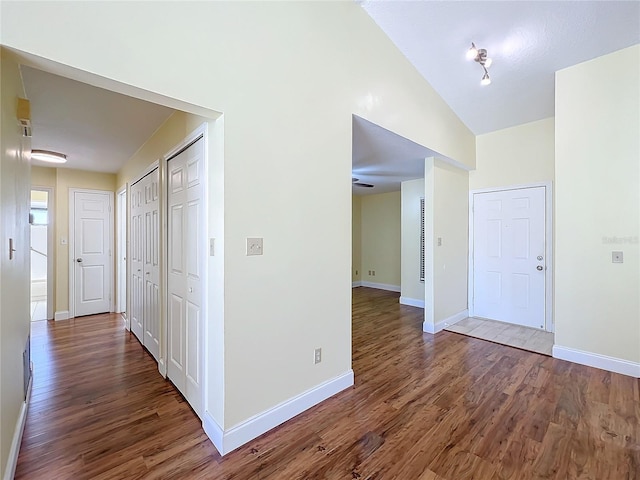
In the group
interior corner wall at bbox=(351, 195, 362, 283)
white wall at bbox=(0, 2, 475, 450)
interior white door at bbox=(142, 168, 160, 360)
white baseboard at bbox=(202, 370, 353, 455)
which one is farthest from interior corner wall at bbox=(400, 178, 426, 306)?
interior white door at bbox=(142, 168, 160, 360)

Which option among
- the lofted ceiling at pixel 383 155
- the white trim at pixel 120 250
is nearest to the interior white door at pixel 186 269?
the lofted ceiling at pixel 383 155

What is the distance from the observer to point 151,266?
3.13m

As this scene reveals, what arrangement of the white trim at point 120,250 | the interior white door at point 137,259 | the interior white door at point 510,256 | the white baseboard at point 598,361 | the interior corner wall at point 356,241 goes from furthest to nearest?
the interior corner wall at point 356,241 → the white trim at point 120,250 → the interior white door at point 510,256 → the interior white door at point 137,259 → the white baseboard at point 598,361

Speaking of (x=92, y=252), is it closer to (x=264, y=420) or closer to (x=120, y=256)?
(x=120, y=256)

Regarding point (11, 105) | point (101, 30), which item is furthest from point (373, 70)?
point (11, 105)

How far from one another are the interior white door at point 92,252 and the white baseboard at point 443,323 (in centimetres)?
533

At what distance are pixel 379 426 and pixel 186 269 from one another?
189cm

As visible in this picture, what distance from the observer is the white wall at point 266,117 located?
1.42 metres

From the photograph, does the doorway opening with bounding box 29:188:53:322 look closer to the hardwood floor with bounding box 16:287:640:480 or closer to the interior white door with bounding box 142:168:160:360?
the hardwood floor with bounding box 16:287:640:480

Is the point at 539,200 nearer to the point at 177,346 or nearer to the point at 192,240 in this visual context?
the point at 192,240

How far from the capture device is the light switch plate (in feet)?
6.33

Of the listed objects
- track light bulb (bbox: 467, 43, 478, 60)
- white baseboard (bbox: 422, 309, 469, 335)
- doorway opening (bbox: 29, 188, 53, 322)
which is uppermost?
track light bulb (bbox: 467, 43, 478, 60)

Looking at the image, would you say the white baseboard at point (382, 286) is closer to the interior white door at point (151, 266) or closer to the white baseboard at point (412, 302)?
the white baseboard at point (412, 302)

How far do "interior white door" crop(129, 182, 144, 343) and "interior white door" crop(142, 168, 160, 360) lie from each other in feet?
0.53
